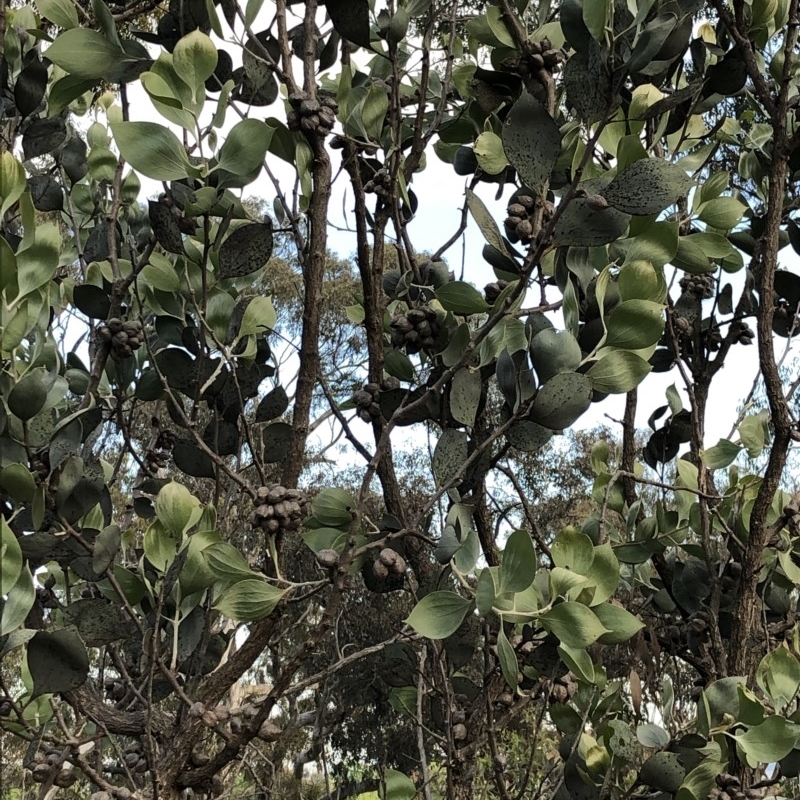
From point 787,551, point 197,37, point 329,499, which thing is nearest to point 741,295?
point 787,551

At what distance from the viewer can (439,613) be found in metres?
0.54

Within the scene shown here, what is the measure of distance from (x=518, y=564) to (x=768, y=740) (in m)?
0.33

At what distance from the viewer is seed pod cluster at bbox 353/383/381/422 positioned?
2.52 ft

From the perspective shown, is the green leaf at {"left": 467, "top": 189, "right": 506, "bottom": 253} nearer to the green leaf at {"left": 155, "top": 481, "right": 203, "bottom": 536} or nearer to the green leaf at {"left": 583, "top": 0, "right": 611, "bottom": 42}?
the green leaf at {"left": 583, "top": 0, "right": 611, "bottom": 42}

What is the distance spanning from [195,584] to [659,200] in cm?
40

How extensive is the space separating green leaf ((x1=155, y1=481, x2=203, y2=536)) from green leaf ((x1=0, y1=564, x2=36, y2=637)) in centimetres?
15

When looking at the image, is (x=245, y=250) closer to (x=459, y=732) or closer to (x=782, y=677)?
(x=459, y=732)

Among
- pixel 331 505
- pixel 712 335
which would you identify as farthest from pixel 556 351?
pixel 712 335

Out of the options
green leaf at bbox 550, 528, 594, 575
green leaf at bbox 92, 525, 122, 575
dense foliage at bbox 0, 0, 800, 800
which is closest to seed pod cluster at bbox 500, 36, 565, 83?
dense foliage at bbox 0, 0, 800, 800

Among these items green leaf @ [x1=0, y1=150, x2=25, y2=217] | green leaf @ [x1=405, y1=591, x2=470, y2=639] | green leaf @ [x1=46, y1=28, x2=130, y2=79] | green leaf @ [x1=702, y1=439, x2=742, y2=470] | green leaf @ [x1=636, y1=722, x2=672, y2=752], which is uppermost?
green leaf @ [x1=46, y1=28, x2=130, y2=79]

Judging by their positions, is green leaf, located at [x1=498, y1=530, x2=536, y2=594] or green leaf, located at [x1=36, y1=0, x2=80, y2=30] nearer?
green leaf, located at [x1=498, y1=530, x2=536, y2=594]

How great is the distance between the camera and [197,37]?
0.57 m

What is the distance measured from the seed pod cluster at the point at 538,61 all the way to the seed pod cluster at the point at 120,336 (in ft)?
1.21

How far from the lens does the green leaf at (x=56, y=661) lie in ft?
1.77
